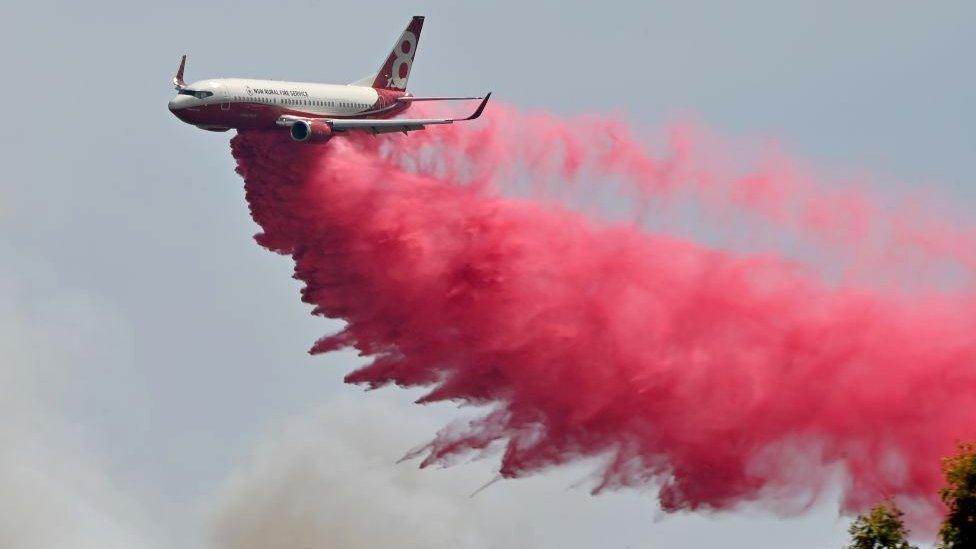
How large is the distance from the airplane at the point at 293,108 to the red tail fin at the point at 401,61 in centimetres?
105

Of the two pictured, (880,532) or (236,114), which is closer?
(880,532)

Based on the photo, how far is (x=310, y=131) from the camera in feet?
230

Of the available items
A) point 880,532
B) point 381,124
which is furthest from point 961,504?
point 381,124

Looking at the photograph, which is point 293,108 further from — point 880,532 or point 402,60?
point 880,532

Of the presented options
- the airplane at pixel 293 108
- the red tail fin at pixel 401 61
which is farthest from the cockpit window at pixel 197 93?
the red tail fin at pixel 401 61

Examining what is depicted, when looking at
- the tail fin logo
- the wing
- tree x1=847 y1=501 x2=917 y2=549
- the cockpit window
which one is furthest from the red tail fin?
tree x1=847 y1=501 x2=917 y2=549

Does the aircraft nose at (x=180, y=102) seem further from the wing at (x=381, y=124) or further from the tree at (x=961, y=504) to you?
the tree at (x=961, y=504)

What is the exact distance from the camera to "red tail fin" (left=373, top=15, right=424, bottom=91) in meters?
77.2

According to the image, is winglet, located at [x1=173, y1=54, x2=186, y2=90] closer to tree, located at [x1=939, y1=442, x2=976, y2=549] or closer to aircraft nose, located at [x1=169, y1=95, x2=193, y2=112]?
Answer: aircraft nose, located at [x1=169, y1=95, x2=193, y2=112]

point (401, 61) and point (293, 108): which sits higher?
point (401, 61)

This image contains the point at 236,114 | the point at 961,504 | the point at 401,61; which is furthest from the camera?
the point at 401,61

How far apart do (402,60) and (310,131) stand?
9.09 m

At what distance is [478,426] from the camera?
219 feet

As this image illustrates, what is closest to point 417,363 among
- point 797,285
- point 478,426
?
point 478,426
